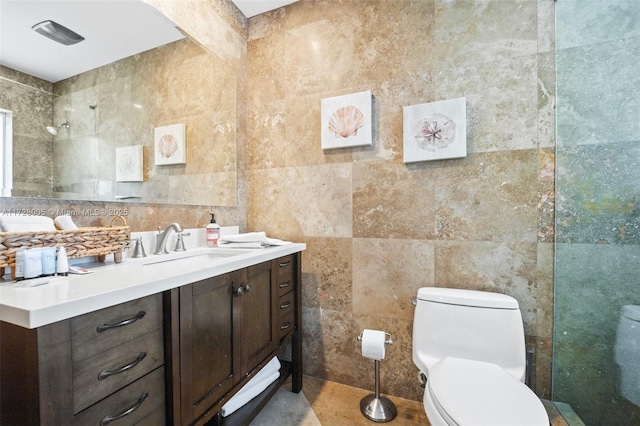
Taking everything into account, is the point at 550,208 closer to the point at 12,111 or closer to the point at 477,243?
the point at 477,243

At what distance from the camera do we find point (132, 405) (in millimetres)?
823

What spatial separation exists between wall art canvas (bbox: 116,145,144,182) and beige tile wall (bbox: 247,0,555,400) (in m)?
0.84

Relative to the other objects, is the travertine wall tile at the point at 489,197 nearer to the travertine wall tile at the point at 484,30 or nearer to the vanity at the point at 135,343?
the travertine wall tile at the point at 484,30

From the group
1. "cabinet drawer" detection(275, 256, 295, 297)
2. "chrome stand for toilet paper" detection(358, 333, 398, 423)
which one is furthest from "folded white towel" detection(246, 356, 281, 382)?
"chrome stand for toilet paper" detection(358, 333, 398, 423)

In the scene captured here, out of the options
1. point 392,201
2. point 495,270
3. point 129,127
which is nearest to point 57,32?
point 129,127

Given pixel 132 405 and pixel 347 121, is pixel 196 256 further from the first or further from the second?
pixel 347 121

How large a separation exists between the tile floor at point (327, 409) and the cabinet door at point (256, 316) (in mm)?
410

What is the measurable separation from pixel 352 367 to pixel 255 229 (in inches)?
45.4

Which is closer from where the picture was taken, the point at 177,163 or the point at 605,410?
the point at 605,410

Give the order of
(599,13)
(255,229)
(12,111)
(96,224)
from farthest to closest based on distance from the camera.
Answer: (255,229) < (599,13) < (96,224) < (12,111)

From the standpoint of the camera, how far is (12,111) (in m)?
0.98

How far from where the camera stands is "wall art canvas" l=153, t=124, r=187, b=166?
4.96 feet

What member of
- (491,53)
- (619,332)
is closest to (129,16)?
(491,53)

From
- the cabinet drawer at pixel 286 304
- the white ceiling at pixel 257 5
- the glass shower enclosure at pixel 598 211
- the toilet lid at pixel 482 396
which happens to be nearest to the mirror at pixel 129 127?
the white ceiling at pixel 257 5
